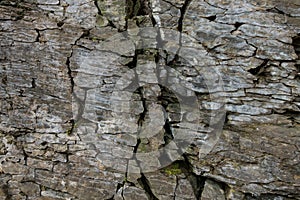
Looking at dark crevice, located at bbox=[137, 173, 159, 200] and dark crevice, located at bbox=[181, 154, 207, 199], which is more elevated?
dark crevice, located at bbox=[181, 154, 207, 199]

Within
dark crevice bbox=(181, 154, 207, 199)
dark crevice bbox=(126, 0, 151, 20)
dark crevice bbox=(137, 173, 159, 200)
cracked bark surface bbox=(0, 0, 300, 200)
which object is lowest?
dark crevice bbox=(137, 173, 159, 200)

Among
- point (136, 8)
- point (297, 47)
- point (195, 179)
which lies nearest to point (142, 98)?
point (136, 8)

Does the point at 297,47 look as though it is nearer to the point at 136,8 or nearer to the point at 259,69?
the point at 259,69

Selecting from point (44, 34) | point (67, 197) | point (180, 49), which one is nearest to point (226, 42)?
point (180, 49)

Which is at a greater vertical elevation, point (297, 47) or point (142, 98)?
point (297, 47)

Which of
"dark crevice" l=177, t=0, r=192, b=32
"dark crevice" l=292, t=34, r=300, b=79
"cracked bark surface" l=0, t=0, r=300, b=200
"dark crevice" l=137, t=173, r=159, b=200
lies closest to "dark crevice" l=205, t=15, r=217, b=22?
"cracked bark surface" l=0, t=0, r=300, b=200

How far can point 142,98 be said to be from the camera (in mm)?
3570

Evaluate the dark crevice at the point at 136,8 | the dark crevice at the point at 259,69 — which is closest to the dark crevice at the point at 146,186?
the dark crevice at the point at 259,69

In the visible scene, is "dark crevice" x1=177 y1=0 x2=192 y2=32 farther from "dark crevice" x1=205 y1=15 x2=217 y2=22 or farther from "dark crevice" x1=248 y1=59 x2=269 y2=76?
"dark crevice" x1=248 y1=59 x2=269 y2=76

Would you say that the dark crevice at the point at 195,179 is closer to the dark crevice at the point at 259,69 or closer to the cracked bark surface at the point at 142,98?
the cracked bark surface at the point at 142,98

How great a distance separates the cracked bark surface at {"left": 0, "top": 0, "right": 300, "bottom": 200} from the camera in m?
3.29

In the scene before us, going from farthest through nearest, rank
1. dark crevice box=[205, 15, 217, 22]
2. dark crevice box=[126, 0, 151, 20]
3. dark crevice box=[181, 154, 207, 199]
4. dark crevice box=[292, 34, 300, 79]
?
dark crevice box=[181, 154, 207, 199]
dark crevice box=[126, 0, 151, 20]
dark crevice box=[205, 15, 217, 22]
dark crevice box=[292, 34, 300, 79]

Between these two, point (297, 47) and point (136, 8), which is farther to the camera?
point (136, 8)

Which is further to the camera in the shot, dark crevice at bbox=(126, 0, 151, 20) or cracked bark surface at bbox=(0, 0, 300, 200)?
dark crevice at bbox=(126, 0, 151, 20)
